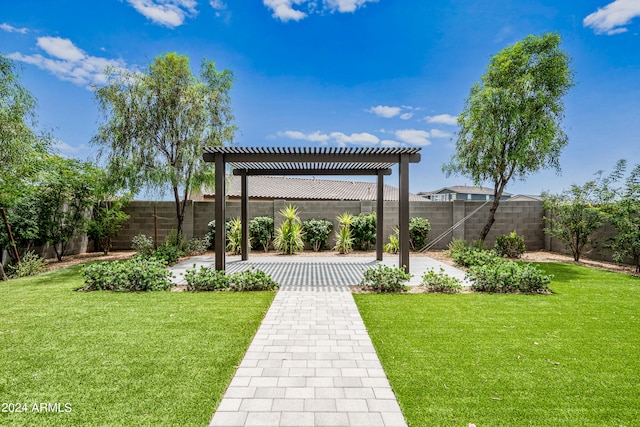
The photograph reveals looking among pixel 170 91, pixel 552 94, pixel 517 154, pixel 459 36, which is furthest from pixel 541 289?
pixel 170 91

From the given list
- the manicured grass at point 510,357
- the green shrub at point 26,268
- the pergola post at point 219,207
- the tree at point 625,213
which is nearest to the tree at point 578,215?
the tree at point 625,213

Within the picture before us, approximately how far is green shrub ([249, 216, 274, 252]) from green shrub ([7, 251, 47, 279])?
17.9ft

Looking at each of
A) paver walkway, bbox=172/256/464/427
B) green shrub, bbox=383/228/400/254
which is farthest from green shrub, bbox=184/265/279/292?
green shrub, bbox=383/228/400/254

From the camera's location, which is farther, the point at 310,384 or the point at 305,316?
the point at 305,316

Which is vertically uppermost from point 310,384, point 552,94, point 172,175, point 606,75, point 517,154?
point 606,75

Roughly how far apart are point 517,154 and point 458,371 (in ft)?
28.0

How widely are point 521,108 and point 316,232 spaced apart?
7.09 meters

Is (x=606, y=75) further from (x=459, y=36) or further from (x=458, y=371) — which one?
(x=458, y=371)

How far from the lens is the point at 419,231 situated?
11.2 metres

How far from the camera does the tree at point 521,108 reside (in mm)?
9102

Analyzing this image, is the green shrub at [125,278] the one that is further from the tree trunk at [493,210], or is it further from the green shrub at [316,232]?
the tree trunk at [493,210]

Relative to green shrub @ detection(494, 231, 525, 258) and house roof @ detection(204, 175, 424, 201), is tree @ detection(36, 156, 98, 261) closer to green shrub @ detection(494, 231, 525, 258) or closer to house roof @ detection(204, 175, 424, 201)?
house roof @ detection(204, 175, 424, 201)

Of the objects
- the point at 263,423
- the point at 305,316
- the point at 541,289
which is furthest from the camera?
the point at 541,289

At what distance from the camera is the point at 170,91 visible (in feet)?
31.5
